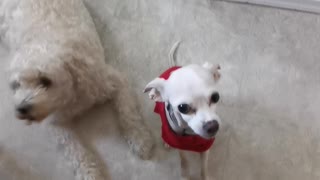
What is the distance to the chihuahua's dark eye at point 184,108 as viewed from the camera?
54.7 inches

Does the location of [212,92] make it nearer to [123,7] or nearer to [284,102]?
[284,102]

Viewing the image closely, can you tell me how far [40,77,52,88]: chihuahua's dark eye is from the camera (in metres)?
1.62

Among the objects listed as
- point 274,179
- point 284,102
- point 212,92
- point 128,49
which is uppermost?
point 212,92

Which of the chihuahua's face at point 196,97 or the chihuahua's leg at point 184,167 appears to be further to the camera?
the chihuahua's leg at point 184,167

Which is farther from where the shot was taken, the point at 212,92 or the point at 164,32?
the point at 164,32

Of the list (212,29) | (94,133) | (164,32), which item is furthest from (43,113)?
(212,29)

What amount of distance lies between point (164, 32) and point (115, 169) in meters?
0.64

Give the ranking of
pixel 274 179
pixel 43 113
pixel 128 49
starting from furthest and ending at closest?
pixel 128 49 < pixel 274 179 < pixel 43 113

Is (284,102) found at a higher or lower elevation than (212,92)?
lower

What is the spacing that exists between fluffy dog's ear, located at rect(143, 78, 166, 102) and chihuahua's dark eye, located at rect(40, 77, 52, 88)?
353 mm

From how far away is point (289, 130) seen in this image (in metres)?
1.91

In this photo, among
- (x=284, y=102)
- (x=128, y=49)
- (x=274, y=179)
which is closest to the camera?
(x=274, y=179)

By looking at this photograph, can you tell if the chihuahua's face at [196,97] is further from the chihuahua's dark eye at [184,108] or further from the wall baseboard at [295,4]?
the wall baseboard at [295,4]

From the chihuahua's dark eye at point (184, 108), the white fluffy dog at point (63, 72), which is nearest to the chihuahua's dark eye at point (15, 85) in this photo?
the white fluffy dog at point (63, 72)
